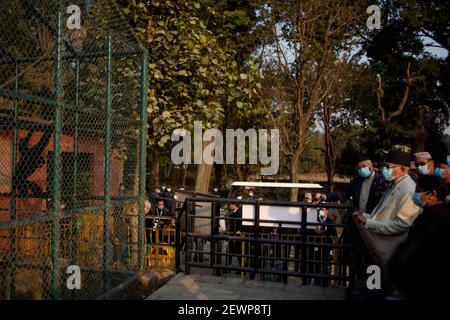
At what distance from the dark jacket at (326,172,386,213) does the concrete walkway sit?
1453 millimetres

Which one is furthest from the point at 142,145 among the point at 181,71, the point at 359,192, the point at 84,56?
the point at 359,192

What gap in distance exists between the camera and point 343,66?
17078 mm

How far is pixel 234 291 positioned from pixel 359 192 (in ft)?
9.13

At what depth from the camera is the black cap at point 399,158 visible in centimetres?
496

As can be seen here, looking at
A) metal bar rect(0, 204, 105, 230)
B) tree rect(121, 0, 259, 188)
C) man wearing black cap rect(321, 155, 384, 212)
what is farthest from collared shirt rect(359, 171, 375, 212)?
metal bar rect(0, 204, 105, 230)

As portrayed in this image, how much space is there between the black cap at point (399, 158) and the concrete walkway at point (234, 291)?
208 centimetres

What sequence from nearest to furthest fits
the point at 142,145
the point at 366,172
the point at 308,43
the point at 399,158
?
1. the point at 399,158
2. the point at 142,145
3. the point at 366,172
4. the point at 308,43

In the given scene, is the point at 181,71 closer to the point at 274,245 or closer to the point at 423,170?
the point at 274,245

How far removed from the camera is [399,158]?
5.00m

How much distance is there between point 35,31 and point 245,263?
5.95 meters

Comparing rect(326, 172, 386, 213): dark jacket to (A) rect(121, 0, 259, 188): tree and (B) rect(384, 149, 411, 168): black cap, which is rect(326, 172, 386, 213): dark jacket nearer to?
(B) rect(384, 149, 411, 168): black cap

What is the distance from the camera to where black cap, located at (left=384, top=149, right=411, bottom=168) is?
4.96 meters

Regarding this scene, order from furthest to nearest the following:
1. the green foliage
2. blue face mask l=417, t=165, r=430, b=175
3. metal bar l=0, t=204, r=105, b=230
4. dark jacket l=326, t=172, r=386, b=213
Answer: the green foliage → dark jacket l=326, t=172, r=386, b=213 → blue face mask l=417, t=165, r=430, b=175 → metal bar l=0, t=204, r=105, b=230

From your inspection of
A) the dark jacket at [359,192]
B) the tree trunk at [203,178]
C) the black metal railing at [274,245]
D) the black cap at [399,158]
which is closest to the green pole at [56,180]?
the black metal railing at [274,245]
